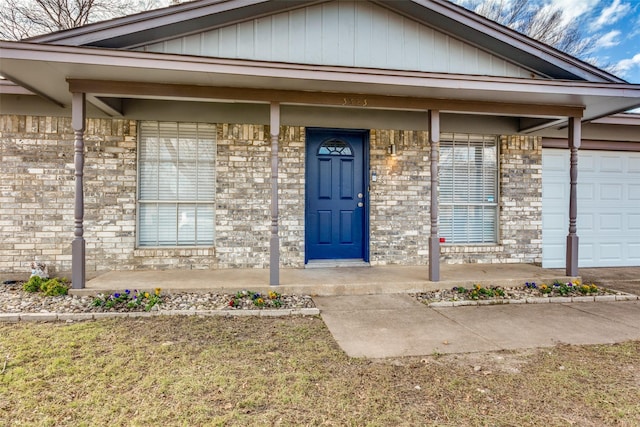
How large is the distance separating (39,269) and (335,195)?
4.30 meters

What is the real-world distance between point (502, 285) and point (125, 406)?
466cm

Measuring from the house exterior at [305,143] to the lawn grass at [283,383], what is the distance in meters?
1.64

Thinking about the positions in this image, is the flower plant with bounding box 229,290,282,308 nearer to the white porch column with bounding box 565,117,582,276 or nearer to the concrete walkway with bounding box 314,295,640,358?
the concrete walkway with bounding box 314,295,640,358

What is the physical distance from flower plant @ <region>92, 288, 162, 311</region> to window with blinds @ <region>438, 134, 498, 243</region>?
14.7 feet

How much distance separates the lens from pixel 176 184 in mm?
5617

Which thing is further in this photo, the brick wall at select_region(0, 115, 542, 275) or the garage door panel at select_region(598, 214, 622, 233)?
the garage door panel at select_region(598, 214, 622, 233)

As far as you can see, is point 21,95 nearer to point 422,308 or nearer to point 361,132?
point 361,132

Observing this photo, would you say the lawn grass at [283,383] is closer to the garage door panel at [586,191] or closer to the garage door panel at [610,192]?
the garage door panel at [586,191]

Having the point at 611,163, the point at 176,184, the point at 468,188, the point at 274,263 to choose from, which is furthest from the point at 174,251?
the point at 611,163

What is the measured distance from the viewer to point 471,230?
20.9 ft

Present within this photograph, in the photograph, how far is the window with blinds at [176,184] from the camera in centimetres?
555

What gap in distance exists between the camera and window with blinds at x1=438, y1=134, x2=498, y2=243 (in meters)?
6.26

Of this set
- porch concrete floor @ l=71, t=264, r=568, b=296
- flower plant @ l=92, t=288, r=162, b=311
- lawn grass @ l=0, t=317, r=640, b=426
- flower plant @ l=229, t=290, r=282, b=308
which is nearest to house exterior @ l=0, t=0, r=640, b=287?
porch concrete floor @ l=71, t=264, r=568, b=296

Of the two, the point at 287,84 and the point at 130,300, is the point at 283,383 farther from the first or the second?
the point at 287,84
